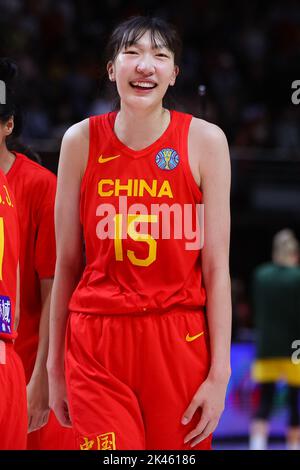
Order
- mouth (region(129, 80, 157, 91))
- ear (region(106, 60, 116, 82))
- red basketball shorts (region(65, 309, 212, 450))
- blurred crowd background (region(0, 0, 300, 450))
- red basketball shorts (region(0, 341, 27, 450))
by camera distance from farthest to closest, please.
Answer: blurred crowd background (region(0, 0, 300, 450))
ear (region(106, 60, 116, 82))
mouth (region(129, 80, 157, 91))
red basketball shorts (region(65, 309, 212, 450))
red basketball shorts (region(0, 341, 27, 450))

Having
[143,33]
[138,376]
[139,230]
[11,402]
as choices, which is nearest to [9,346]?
[11,402]

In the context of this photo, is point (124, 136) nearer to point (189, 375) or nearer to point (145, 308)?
point (145, 308)

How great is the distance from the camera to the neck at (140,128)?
10.8 feet

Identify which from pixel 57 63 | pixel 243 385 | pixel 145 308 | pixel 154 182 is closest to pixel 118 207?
pixel 154 182

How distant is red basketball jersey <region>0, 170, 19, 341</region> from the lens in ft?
9.66

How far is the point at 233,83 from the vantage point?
11.1m

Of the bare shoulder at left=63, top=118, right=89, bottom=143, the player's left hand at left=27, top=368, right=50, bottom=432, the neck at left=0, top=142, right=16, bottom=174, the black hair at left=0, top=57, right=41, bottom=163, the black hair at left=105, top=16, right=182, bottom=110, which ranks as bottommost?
the player's left hand at left=27, top=368, right=50, bottom=432

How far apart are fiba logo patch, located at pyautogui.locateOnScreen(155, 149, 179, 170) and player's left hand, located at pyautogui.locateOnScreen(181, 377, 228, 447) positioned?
720 mm

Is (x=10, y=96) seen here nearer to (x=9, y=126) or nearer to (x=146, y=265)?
(x=9, y=126)

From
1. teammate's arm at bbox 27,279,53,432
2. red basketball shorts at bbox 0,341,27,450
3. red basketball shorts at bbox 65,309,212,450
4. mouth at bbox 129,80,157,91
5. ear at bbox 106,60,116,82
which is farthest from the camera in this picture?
teammate's arm at bbox 27,279,53,432

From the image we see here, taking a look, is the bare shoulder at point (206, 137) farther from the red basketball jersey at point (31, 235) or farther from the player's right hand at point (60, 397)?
the player's right hand at point (60, 397)

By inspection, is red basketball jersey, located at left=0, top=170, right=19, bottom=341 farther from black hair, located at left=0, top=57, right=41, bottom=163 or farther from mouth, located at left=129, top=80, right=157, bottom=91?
mouth, located at left=129, top=80, right=157, bottom=91

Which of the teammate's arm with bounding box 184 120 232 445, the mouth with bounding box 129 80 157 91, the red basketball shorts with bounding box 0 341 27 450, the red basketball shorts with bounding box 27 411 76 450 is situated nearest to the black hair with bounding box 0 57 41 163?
the mouth with bounding box 129 80 157 91

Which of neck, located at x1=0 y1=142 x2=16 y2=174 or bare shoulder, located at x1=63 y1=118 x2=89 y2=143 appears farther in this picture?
neck, located at x1=0 y1=142 x2=16 y2=174
